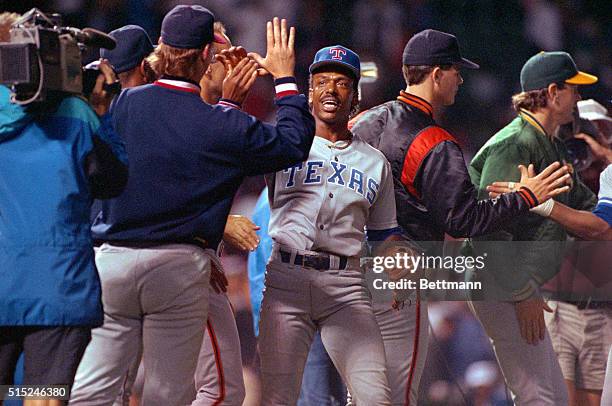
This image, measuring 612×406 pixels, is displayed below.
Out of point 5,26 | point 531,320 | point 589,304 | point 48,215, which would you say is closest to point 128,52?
point 5,26

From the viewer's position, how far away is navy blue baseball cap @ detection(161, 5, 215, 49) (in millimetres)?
3662

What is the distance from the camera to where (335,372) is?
518cm

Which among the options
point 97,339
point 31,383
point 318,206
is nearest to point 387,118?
point 318,206

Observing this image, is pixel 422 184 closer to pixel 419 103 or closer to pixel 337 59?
pixel 419 103

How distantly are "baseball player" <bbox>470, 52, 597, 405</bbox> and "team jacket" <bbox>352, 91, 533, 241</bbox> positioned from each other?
0.43m

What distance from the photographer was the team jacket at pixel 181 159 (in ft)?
11.7

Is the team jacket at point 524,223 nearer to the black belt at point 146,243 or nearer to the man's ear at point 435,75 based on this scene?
the man's ear at point 435,75

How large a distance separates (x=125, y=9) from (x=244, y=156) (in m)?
3.13

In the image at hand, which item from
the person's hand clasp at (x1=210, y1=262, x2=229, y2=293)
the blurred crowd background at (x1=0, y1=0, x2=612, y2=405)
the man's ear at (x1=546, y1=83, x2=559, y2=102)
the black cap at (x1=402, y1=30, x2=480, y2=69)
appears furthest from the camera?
the blurred crowd background at (x1=0, y1=0, x2=612, y2=405)

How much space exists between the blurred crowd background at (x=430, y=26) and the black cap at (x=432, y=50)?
185 cm

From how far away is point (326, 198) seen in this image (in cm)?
404

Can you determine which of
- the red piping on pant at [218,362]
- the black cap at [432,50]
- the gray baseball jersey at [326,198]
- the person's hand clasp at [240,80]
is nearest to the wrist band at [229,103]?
the person's hand clasp at [240,80]

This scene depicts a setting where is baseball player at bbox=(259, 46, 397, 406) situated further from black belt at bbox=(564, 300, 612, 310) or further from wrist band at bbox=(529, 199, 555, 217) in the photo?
black belt at bbox=(564, 300, 612, 310)

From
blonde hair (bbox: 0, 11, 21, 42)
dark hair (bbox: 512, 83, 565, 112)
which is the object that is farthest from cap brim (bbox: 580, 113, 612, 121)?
blonde hair (bbox: 0, 11, 21, 42)
